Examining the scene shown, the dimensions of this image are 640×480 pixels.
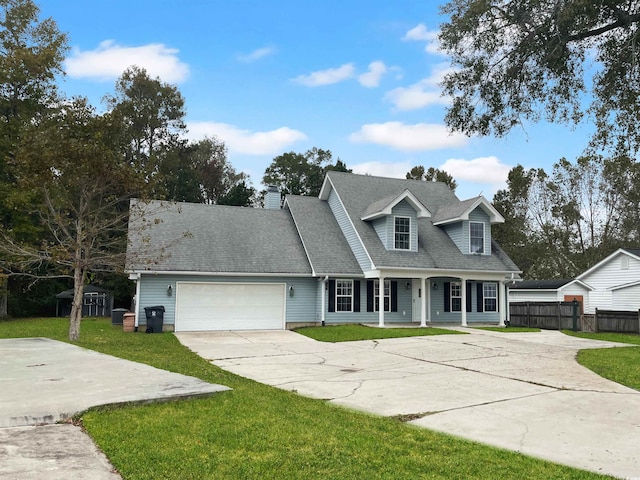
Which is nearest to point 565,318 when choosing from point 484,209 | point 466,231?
point 466,231

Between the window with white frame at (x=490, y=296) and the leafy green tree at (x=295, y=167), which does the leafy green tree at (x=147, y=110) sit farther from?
the window with white frame at (x=490, y=296)

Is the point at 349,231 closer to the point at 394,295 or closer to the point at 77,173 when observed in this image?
the point at 394,295

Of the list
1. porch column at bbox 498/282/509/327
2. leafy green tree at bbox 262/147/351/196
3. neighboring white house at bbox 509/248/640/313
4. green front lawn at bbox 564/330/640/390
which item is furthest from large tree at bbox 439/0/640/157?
leafy green tree at bbox 262/147/351/196

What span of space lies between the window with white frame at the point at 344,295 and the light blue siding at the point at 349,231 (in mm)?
983

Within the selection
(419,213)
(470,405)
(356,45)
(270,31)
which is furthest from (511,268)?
(470,405)

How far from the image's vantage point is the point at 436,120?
9.98 m

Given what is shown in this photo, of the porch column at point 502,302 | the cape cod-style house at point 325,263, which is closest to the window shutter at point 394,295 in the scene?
the cape cod-style house at point 325,263

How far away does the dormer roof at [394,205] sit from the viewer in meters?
21.0

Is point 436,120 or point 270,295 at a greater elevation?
point 436,120

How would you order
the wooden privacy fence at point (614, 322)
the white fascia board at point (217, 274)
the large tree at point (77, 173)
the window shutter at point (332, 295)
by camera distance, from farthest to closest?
the window shutter at point (332, 295)
the wooden privacy fence at point (614, 322)
the white fascia board at point (217, 274)
the large tree at point (77, 173)

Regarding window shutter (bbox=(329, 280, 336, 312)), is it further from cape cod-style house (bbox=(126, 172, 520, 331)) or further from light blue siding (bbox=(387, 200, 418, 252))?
light blue siding (bbox=(387, 200, 418, 252))

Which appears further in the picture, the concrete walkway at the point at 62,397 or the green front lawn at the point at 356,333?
the green front lawn at the point at 356,333

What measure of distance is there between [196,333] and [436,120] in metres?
12.3

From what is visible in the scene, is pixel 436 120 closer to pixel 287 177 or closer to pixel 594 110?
pixel 594 110
